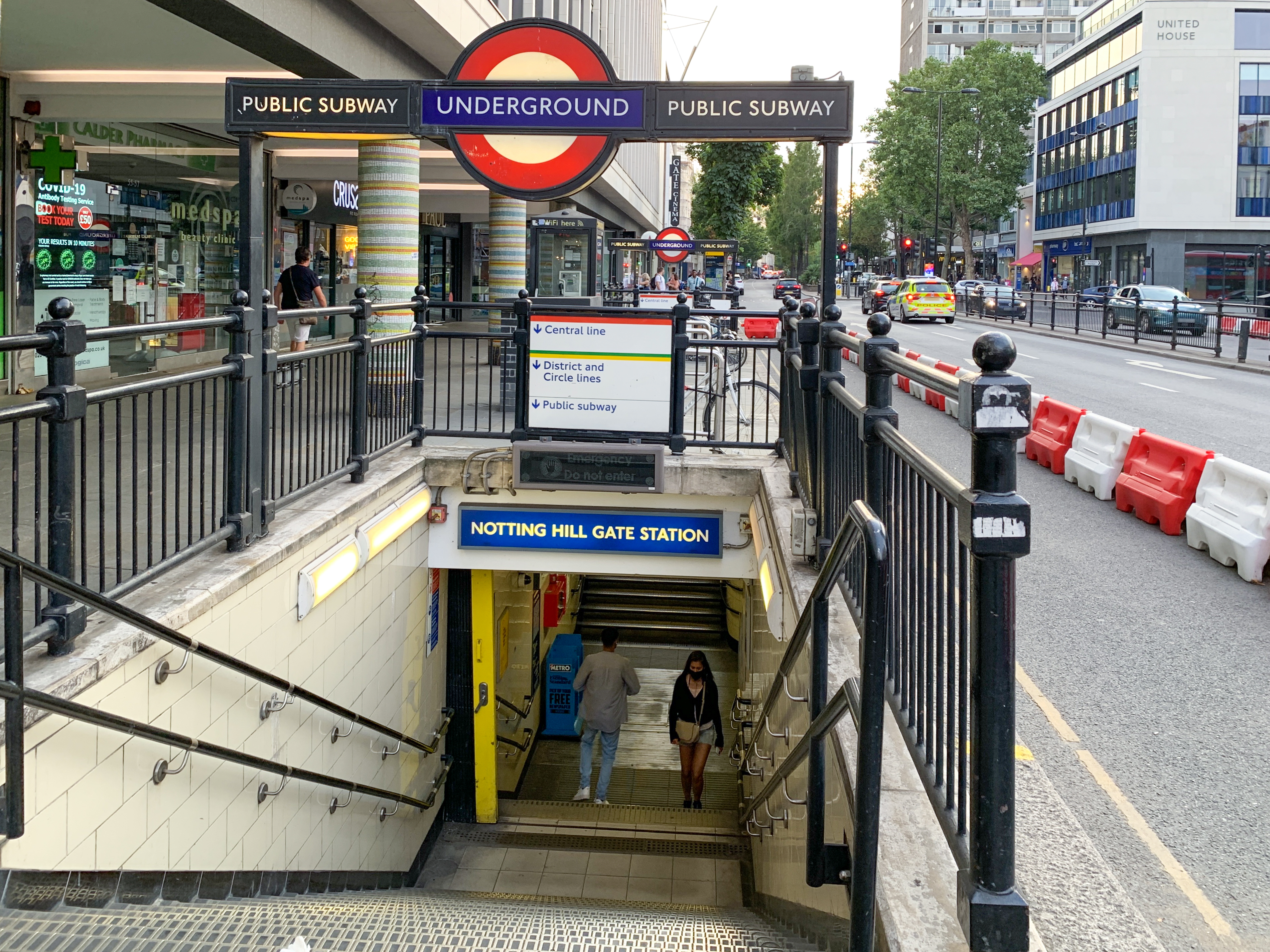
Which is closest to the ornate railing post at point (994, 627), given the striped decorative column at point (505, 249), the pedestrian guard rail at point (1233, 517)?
the pedestrian guard rail at point (1233, 517)

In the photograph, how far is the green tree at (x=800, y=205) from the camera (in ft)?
463

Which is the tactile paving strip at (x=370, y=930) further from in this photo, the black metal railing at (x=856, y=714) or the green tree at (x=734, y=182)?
the green tree at (x=734, y=182)

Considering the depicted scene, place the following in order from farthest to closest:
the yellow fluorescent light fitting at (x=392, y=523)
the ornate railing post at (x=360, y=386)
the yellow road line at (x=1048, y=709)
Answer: the ornate railing post at (x=360, y=386) → the yellow fluorescent light fitting at (x=392, y=523) → the yellow road line at (x=1048, y=709)

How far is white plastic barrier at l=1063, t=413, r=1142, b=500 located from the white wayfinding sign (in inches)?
171

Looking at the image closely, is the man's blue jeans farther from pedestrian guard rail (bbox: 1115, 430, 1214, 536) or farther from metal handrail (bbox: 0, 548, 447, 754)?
pedestrian guard rail (bbox: 1115, 430, 1214, 536)

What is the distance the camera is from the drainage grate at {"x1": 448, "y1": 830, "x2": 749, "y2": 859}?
1134 centimetres

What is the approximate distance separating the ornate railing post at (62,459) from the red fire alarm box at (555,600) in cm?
1159

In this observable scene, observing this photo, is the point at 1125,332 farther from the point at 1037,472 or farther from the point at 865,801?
the point at 865,801

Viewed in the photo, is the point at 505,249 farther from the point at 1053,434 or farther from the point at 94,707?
the point at 94,707

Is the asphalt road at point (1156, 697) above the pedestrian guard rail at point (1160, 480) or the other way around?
the other way around

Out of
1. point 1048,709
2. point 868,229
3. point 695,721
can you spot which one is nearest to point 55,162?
point 695,721

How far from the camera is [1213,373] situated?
78.2ft

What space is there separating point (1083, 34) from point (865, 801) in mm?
77231

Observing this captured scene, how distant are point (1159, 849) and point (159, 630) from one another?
3.77m
